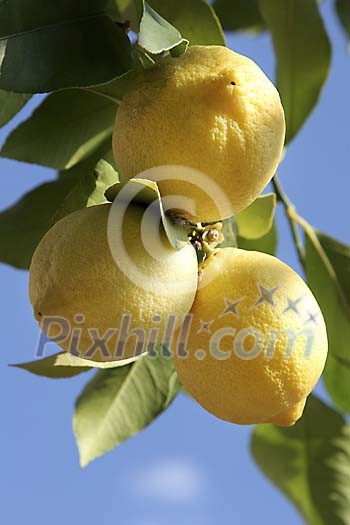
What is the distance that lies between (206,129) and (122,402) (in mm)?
901

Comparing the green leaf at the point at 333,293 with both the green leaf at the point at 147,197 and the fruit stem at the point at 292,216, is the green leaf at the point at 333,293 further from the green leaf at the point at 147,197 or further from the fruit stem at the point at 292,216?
the green leaf at the point at 147,197

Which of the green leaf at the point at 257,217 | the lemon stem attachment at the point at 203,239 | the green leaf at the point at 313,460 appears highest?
the lemon stem attachment at the point at 203,239

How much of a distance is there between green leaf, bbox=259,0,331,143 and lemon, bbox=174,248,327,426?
73cm

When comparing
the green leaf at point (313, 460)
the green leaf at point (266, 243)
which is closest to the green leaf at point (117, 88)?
the green leaf at point (266, 243)

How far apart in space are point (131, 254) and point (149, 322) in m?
0.08

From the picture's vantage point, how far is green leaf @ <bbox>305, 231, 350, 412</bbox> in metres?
1.62

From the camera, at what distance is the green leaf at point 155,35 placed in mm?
932

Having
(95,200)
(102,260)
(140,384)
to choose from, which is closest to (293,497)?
(140,384)

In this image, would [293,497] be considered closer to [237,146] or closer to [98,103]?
[98,103]

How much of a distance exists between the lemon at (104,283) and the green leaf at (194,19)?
36cm

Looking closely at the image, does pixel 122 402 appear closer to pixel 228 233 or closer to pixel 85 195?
pixel 228 233

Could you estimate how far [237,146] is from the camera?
3.18ft

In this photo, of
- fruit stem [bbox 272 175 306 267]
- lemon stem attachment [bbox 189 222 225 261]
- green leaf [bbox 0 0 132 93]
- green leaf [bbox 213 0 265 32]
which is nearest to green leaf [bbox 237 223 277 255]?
fruit stem [bbox 272 175 306 267]

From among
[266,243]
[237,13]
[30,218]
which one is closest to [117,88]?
[30,218]
